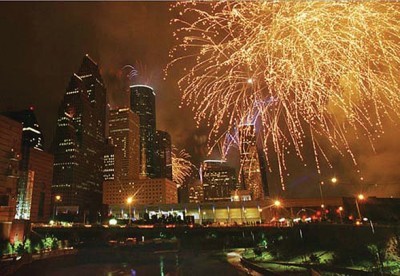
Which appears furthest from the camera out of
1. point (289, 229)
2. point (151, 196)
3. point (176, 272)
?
point (151, 196)

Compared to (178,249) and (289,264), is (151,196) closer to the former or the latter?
(178,249)

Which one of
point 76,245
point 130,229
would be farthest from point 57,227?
point 130,229

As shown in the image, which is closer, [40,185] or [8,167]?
[8,167]

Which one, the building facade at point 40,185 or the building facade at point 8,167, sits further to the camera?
the building facade at point 40,185

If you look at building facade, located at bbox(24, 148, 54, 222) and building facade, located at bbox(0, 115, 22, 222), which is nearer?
building facade, located at bbox(0, 115, 22, 222)

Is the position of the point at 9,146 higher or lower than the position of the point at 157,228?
higher

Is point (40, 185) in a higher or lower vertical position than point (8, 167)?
higher

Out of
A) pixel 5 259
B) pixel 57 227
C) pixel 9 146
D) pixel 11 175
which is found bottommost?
pixel 5 259

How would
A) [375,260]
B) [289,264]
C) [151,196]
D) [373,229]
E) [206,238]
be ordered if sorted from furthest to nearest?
1. [151,196]
2. [206,238]
3. [289,264]
4. [373,229]
5. [375,260]
